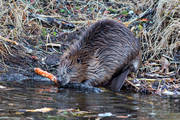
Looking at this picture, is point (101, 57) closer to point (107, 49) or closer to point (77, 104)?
point (107, 49)

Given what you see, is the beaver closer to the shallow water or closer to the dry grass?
the shallow water

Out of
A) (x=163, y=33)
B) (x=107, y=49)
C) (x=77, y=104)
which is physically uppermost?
(x=163, y=33)

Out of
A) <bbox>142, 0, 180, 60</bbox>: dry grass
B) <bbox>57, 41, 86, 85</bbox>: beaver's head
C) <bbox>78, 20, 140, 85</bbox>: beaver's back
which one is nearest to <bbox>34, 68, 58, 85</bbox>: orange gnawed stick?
<bbox>57, 41, 86, 85</bbox>: beaver's head

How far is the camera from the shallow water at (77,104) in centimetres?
277

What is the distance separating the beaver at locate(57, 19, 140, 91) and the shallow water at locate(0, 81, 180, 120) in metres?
0.33

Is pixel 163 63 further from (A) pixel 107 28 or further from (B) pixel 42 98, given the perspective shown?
(B) pixel 42 98

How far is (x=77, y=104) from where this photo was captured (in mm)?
3213

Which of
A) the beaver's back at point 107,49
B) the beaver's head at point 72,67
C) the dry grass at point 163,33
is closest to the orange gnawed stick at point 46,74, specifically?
the beaver's head at point 72,67

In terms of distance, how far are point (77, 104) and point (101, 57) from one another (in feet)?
4.20

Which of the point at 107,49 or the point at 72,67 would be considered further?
the point at 107,49

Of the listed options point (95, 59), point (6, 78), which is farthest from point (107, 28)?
point (6, 78)

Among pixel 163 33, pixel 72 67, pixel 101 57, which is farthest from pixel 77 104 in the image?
pixel 163 33

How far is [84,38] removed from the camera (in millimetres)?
4414

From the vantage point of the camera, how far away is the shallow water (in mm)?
2766
